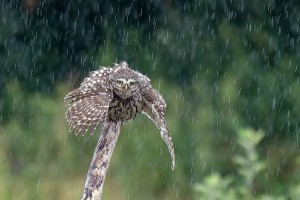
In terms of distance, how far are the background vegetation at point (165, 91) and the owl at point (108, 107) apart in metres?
2.43

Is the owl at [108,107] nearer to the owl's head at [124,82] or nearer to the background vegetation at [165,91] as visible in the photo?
the owl's head at [124,82]

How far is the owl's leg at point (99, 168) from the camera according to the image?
2.29 m

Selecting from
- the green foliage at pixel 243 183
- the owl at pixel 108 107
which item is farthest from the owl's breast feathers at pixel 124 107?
the green foliage at pixel 243 183

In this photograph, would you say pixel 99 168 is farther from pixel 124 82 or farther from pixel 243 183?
pixel 243 183

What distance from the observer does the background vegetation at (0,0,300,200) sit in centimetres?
584

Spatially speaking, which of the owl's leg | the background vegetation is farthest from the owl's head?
the background vegetation

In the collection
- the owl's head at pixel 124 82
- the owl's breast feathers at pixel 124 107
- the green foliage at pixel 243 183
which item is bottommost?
the green foliage at pixel 243 183

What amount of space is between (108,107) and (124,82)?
0.11 m

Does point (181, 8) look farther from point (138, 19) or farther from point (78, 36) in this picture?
point (78, 36)

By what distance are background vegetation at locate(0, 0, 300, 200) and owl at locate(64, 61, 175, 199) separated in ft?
7.97

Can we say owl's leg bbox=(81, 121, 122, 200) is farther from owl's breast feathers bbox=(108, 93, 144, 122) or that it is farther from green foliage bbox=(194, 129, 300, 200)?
green foliage bbox=(194, 129, 300, 200)

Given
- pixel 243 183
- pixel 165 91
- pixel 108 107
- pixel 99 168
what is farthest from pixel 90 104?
pixel 165 91

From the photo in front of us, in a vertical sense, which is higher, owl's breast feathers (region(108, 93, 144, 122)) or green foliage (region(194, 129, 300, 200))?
owl's breast feathers (region(108, 93, 144, 122))

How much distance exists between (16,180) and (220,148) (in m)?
1.39
